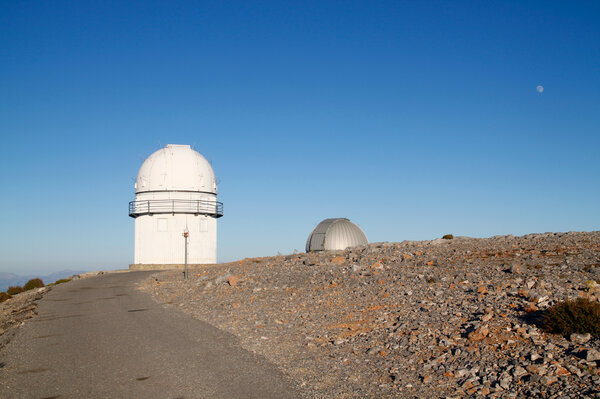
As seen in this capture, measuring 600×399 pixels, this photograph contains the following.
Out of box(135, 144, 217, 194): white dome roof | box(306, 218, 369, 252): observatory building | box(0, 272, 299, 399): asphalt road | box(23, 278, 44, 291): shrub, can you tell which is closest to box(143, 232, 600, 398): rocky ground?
box(0, 272, 299, 399): asphalt road

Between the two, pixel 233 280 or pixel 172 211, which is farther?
pixel 172 211

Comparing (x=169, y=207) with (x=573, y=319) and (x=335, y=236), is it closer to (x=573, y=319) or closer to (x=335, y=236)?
(x=335, y=236)

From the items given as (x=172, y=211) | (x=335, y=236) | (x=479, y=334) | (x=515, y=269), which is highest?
(x=172, y=211)

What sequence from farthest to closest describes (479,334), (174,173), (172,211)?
1. (174,173)
2. (172,211)
3. (479,334)

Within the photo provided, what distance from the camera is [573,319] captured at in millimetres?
8250

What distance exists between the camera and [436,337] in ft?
30.6

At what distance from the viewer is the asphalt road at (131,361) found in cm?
739

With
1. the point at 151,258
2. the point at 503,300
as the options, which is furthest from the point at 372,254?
the point at 151,258

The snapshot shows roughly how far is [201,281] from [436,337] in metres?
14.4

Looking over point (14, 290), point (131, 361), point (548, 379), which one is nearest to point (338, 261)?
point (131, 361)

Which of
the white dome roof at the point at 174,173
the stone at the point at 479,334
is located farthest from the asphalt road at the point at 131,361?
the white dome roof at the point at 174,173

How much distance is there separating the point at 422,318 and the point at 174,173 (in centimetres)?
3458

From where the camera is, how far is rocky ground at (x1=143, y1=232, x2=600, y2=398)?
7281mm

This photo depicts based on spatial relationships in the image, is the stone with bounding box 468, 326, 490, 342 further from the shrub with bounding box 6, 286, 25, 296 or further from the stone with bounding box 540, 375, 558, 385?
the shrub with bounding box 6, 286, 25, 296
